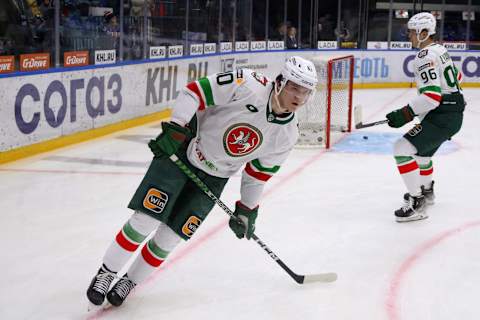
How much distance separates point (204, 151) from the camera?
10.3ft

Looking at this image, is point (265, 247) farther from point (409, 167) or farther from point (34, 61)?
point (34, 61)

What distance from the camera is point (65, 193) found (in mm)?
5590

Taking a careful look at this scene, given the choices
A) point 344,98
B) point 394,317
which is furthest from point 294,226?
point 344,98

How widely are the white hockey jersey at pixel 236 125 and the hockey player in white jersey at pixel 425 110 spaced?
192 cm

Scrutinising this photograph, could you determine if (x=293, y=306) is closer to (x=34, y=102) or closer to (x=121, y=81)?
(x=34, y=102)

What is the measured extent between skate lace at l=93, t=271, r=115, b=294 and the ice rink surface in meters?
0.12

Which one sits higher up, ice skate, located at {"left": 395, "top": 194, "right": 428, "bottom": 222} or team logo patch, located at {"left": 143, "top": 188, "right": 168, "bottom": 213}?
team logo patch, located at {"left": 143, "top": 188, "right": 168, "bottom": 213}

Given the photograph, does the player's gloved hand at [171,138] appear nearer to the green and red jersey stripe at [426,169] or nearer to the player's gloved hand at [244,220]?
the player's gloved hand at [244,220]

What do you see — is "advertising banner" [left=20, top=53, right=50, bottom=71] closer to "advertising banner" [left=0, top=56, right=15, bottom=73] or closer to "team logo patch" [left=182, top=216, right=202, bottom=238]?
"advertising banner" [left=0, top=56, right=15, bottom=73]

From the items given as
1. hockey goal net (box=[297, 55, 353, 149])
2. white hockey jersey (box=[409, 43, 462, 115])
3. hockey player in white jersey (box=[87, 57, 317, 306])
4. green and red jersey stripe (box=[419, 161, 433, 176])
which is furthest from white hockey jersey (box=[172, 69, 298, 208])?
hockey goal net (box=[297, 55, 353, 149])

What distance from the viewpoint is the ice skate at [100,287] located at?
3.10m

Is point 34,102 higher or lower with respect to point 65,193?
higher

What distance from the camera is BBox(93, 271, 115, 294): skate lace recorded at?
312 cm

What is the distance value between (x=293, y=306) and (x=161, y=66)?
6698 millimetres
